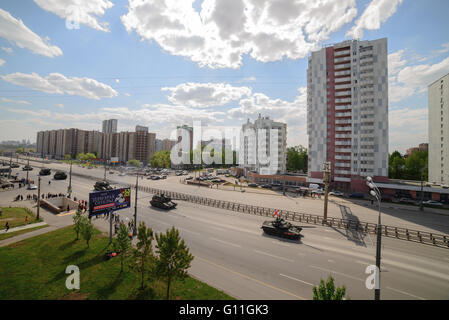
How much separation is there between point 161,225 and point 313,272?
16.8 m

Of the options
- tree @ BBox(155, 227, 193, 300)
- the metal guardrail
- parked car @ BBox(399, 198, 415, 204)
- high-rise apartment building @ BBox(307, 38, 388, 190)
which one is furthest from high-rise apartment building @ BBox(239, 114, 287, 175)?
tree @ BBox(155, 227, 193, 300)

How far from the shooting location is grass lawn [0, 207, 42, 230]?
73.6ft

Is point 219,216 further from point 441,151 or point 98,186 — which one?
point 441,151

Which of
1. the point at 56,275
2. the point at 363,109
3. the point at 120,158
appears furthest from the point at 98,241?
the point at 120,158

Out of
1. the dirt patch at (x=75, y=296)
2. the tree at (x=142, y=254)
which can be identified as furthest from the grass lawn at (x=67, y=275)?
the tree at (x=142, y=254)

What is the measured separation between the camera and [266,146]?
75.1 metres

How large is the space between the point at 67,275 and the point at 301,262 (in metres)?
17.3

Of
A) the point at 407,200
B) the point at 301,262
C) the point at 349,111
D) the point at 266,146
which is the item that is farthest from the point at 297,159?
the point at 301,262

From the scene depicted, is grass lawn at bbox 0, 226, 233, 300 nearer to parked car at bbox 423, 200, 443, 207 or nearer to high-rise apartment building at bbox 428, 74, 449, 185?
parked car at bbox 423, 200, 443, 207

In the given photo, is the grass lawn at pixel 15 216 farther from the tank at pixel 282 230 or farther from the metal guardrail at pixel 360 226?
the tank at pixel 282 230

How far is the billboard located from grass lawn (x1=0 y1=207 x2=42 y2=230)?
538 inches
